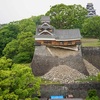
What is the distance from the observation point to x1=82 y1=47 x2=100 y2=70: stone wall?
34531mm

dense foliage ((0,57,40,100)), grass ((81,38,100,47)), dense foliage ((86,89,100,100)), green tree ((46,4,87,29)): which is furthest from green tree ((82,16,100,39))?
dense foliage ((0,57,40,100))

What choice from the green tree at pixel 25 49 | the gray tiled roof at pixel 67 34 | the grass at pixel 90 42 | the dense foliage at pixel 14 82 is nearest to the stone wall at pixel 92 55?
the gray tiled roof at pixel 67 34

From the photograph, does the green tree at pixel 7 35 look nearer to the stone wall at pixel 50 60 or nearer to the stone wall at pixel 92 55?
the stone wall at pixel 50 60

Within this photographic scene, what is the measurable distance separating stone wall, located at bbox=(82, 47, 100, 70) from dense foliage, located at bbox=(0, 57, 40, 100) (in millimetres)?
13687

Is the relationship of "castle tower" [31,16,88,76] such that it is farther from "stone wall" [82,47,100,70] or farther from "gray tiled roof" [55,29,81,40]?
"stone wall" [82,47,100,70]

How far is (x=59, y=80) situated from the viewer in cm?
2981

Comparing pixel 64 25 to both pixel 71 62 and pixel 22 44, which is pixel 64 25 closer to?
pixel 22 44

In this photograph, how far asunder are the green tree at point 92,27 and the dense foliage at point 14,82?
21.2 m

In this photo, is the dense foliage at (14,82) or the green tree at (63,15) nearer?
the dense foliage at (14,82)

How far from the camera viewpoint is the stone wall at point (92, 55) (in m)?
34.5

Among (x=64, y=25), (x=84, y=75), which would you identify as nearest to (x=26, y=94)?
(x=84, y=75)

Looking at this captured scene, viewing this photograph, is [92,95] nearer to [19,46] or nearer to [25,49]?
[25,49]

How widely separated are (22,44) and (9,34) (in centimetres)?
976

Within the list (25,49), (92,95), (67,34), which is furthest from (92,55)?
(92,95)
